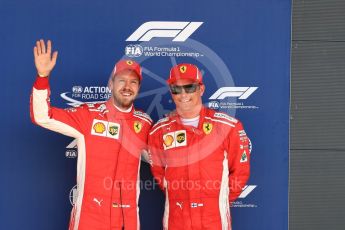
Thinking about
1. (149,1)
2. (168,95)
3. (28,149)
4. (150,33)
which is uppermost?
(149,1)

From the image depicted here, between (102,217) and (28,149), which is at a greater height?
(28,149)

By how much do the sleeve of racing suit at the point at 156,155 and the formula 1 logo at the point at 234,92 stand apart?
2.52 ft

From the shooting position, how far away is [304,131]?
374cm

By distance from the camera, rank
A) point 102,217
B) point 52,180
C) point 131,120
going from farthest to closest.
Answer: point 52,180, point 131,120, point 102,217

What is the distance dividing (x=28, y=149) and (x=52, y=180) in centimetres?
29

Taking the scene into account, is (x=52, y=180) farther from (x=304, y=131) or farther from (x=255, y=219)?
(x=304, y=131)

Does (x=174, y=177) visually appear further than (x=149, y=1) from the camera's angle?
No

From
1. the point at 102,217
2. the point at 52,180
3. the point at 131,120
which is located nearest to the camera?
the point at 102,217

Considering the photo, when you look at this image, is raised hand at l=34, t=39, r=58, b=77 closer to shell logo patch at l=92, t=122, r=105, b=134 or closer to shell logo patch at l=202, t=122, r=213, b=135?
shell logo patch at l=92, t=122, r=105, b=134

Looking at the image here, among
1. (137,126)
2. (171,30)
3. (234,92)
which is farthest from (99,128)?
(234,92)

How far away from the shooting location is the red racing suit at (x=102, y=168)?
2.89 metres

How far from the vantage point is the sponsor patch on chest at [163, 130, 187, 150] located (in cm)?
298

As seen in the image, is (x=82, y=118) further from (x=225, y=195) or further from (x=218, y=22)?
(x=218, y=22)

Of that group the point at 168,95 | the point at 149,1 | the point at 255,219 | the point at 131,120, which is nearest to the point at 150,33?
the point at 149,1
